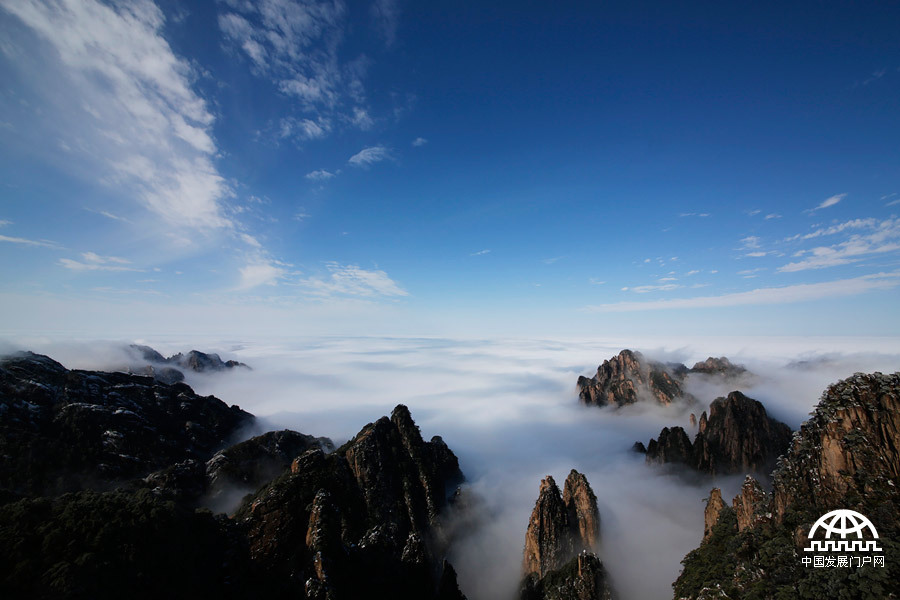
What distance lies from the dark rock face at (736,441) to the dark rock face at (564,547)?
77705 millimetres

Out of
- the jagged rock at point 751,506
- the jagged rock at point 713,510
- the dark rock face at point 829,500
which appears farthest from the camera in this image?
the jagged rock at point 713,510

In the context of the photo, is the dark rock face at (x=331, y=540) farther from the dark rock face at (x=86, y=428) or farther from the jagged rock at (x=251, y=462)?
the dark rock face at (x=86, y=428)

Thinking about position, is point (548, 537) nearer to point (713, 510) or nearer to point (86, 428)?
point (713, 510)

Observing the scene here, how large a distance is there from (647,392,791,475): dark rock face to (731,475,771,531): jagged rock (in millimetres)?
98252

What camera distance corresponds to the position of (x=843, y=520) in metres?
32.5

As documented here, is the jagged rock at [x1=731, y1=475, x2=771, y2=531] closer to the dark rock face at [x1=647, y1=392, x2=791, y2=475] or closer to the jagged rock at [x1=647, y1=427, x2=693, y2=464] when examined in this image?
the dark rock face at [x1=647, y1=392, x2=791, y2=475]

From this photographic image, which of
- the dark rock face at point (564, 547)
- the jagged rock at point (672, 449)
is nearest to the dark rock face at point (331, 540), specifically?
the dark rock face at point (564, 547)

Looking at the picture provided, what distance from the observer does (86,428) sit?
91.0 meters

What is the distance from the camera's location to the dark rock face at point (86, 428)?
77.5 metres

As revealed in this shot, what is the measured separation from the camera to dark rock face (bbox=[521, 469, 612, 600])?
59.3 metres

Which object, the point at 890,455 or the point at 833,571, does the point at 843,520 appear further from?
the point at 890,455

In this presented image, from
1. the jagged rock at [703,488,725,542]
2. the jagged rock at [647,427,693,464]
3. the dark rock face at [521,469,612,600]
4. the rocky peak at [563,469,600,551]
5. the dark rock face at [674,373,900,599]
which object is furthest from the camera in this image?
the jagged rock at [647,427,693,464]

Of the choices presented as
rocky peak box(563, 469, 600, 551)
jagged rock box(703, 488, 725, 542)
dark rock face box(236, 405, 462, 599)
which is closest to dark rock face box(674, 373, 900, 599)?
jagged rock box(703, 488, 725, 542)

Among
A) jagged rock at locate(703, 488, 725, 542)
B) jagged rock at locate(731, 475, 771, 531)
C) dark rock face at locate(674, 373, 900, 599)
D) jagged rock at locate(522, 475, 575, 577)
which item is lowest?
jagged rock at locate(522, 475, 575, 577)
